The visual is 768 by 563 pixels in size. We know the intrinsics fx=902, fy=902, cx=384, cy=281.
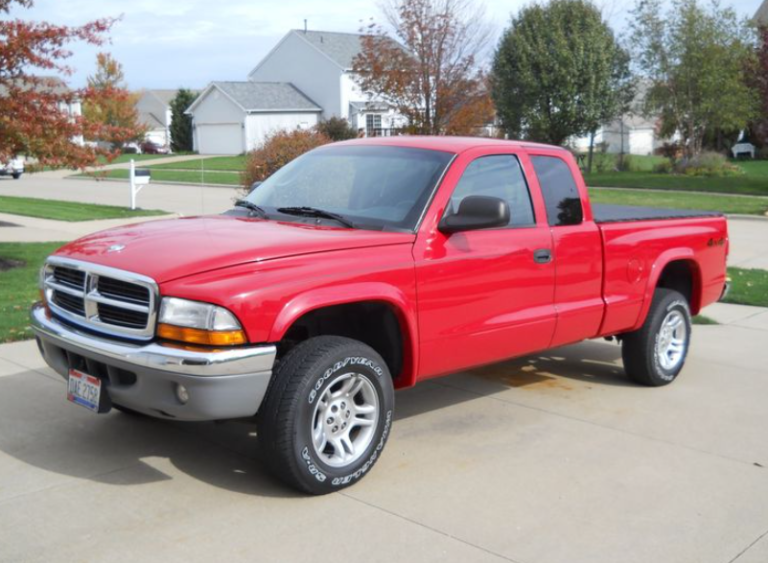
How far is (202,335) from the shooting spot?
4367 millimetres

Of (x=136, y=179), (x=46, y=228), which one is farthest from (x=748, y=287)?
(x=136, y=179)

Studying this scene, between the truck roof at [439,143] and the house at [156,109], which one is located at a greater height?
the house at [156,109]

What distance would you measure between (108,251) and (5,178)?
1468 inches

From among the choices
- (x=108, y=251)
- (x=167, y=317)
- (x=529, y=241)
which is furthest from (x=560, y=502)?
(x=108, y=251)

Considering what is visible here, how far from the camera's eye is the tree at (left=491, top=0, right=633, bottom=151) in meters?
35.8

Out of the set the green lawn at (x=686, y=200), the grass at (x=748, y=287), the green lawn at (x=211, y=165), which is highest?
the green lawn at (x=211, y=165)

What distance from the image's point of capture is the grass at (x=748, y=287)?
10.7 m

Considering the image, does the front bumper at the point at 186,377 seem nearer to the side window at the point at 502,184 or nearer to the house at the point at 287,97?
the side window at the point at 502,184

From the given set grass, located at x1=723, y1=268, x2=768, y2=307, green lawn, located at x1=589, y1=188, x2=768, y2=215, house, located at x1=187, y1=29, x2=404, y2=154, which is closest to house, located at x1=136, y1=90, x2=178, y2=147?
house, located at x1=187, y1=29, x2=404, y2=154

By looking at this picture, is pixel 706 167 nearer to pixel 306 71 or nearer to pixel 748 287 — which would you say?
pixel 748 287

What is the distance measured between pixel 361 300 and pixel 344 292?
144 mm

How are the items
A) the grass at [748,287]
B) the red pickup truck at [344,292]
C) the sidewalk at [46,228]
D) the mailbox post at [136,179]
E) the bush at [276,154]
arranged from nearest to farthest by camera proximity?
the red pickup truck at [344,292], the grass at [748,287], the bush at [276,154], the sidewalk at [46,228], the mailbox post at [136,179]

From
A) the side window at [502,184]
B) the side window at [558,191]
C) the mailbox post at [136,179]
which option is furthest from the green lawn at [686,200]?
the side window at [502,184]

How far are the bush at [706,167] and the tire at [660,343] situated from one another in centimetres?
2738
